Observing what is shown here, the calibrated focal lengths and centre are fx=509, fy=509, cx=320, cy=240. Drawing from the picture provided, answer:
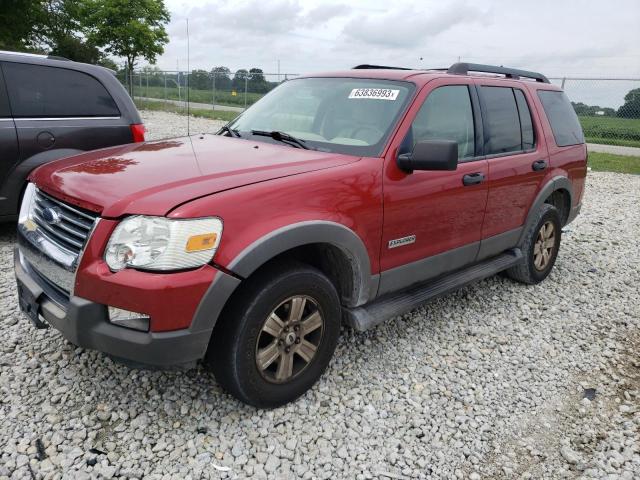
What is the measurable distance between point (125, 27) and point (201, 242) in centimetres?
2614

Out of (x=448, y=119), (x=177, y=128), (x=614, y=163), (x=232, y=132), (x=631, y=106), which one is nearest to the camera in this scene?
(x=448, y=119)

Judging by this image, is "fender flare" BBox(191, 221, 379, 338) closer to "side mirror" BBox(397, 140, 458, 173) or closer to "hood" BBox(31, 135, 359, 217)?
"hood" BBox(31, 135, 359, 217)

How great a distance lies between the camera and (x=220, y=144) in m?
3.34

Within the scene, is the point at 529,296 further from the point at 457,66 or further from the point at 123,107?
the point at 123,107

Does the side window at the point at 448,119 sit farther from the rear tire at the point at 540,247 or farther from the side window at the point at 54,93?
the side window at the point at 54,93

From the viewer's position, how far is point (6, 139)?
182 inches

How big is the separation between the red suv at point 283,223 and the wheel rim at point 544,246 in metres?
0.56

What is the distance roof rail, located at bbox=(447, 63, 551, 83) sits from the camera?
3879 mm

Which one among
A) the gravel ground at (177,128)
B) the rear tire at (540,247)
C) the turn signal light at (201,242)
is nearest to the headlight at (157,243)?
the turn signal light at (201,242)

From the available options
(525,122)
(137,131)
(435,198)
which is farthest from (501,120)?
(137,131)

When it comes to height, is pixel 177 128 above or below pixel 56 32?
below

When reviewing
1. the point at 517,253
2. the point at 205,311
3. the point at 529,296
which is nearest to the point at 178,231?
the point at 205,311

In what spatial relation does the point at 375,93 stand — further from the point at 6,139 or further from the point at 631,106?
the point at 631,106

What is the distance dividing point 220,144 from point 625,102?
16.8 m
